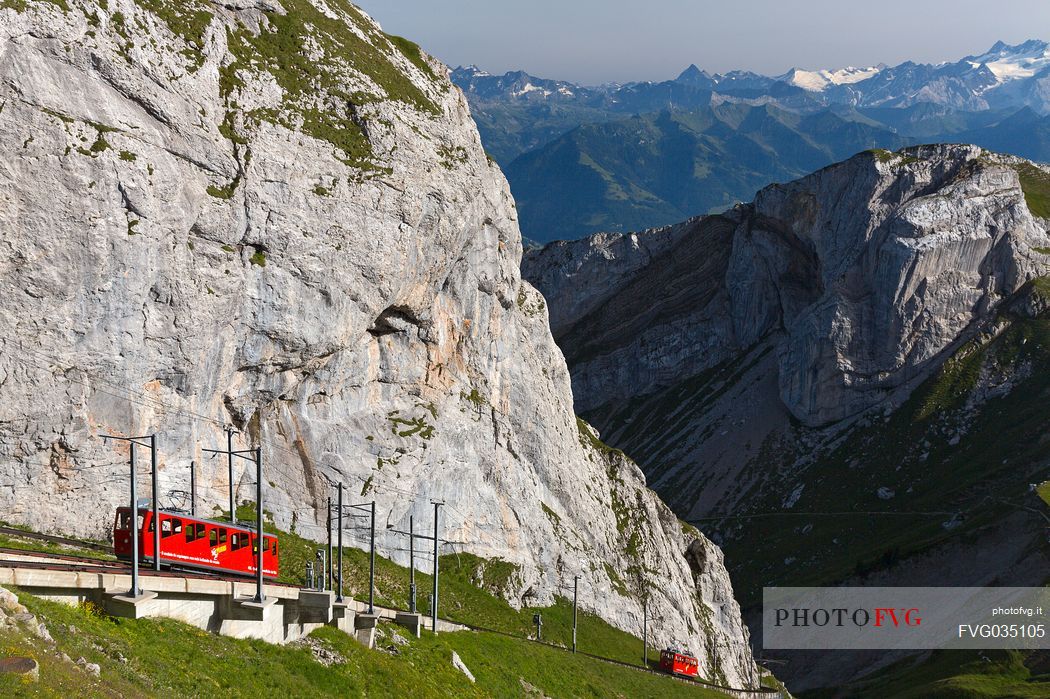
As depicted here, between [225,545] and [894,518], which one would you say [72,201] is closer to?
[225,545]

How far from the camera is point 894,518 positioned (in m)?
156

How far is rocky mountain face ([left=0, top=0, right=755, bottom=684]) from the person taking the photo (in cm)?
5156

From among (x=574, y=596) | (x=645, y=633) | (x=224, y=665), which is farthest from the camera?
(x=645, y=633)

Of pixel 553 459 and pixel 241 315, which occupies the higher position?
pixel 241 315

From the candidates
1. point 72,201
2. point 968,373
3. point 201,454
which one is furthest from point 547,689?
point 968,373

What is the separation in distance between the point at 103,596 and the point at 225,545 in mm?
14085

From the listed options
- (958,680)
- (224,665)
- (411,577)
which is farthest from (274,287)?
(958,680)

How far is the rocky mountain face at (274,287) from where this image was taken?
51.6 meters

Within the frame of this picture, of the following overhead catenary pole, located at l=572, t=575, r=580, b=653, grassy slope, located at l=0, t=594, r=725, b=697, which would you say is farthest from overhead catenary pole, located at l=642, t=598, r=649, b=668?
grassy slope, located at l=0, t=594, r=725, b=697

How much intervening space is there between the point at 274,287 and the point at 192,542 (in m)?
22.0

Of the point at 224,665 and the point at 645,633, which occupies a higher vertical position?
the point at 224,665

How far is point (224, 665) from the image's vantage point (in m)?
31.2

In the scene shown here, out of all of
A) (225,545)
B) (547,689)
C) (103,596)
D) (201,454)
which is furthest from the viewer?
(201,454)

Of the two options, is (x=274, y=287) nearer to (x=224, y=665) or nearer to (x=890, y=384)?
(x=224, y=665)
